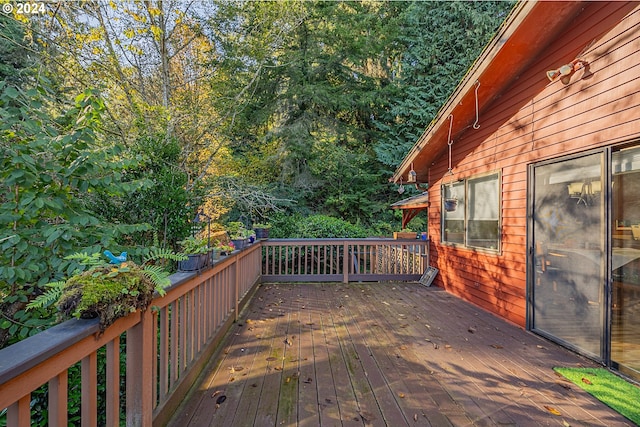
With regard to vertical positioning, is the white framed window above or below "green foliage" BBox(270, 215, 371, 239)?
above

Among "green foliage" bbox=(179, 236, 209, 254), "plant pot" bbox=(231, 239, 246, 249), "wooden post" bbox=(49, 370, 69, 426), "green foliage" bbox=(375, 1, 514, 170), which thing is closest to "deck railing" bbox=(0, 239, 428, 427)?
"wooden post" bbox=(49, 370, 69, 426)

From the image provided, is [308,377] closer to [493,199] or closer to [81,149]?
[81,149]

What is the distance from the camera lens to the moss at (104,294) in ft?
4.24

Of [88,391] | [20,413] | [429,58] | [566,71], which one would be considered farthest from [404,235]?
[429,58]

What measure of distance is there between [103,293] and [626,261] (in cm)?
366

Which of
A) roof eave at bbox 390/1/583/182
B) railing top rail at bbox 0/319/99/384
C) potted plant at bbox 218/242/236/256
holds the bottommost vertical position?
railing top rail at bbox 0/319/99/384

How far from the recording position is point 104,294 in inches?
52.0

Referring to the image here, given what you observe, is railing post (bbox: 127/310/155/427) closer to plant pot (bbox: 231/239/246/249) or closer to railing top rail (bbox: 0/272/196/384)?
railing top rail (bbox: 0/272/196/384)

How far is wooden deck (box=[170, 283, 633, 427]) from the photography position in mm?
2025

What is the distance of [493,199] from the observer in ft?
14.5

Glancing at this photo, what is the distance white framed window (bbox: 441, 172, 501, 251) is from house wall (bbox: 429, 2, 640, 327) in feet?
0.47

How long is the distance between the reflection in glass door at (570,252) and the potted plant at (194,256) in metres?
3.47

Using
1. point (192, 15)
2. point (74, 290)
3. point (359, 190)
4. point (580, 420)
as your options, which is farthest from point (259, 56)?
point (580, 420)

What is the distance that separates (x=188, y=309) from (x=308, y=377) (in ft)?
3.61
